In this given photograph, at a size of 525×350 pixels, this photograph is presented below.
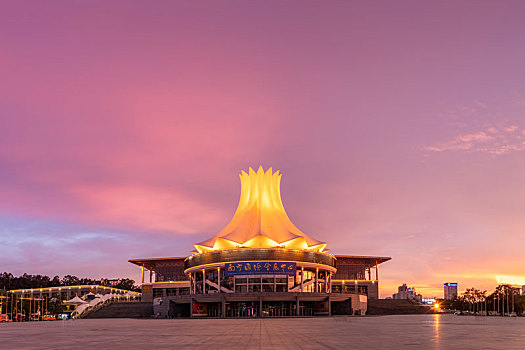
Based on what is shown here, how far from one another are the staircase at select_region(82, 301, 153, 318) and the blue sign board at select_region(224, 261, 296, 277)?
55.9ft

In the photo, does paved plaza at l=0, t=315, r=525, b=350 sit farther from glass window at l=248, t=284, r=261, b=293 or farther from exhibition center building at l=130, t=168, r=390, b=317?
glass window at l=248, t=284, r=261, b=293

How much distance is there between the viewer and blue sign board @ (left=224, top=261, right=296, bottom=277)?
280ft

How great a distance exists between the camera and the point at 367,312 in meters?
92.6

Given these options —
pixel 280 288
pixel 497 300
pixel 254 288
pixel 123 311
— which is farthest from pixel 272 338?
pixel 497 300

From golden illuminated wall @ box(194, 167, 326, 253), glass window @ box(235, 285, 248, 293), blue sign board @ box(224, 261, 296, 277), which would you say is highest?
golden illuminated wall @ box(194, 167, 326, 253)

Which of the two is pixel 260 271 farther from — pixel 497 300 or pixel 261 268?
pixel 497 300

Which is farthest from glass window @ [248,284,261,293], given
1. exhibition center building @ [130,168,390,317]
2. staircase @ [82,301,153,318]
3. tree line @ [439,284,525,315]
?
tree line @ [439,284,525,315]

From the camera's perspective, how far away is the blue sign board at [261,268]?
85.4 metres

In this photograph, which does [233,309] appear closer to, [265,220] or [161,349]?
[265,220]

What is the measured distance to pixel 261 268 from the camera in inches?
3361

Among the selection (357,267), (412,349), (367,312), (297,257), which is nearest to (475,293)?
(357,267)

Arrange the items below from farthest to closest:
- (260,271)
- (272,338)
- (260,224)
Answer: (260,224), (260,271), (272,338)

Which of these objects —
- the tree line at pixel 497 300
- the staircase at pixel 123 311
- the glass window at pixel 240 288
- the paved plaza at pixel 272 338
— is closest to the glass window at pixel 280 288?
the glass window at pixel 240 288

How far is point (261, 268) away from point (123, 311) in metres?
26.0
